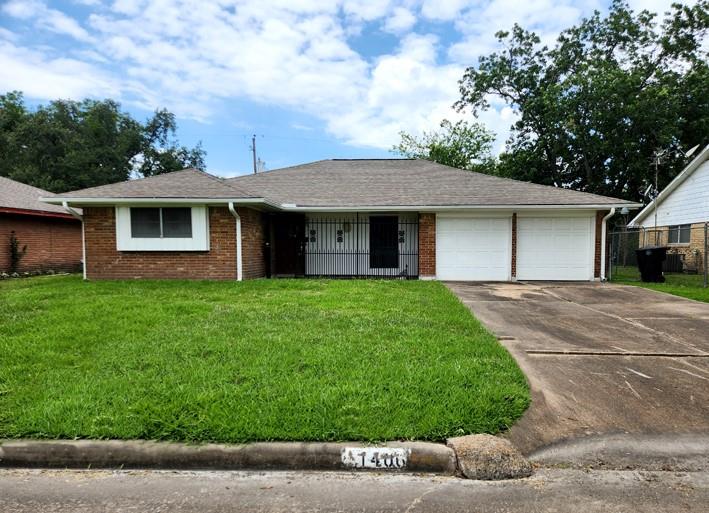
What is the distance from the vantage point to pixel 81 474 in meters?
2.85

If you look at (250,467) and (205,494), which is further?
(250,467)

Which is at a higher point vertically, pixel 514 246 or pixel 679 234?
pixel 679 234

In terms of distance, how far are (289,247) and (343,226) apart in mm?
1990

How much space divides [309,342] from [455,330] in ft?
6.78

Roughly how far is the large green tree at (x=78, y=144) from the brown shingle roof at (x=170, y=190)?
21217 mm

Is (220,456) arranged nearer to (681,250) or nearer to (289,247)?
(289,247)

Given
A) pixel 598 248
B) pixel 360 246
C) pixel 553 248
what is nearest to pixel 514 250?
pixel 553 248

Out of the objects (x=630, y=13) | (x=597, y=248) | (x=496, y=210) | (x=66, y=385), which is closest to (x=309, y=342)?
(x=66, y=385)

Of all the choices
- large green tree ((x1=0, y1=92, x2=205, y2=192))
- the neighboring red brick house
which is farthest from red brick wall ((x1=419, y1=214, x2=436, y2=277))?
large green tree ((x1=0, y1=92, x2=205, y2=192))

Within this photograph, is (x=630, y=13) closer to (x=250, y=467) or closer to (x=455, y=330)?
(x=455, y=330)

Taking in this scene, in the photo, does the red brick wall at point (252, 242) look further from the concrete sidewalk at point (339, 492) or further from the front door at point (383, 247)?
the concrete sidewalk at point (339, 492)

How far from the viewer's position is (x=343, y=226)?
14242 mm

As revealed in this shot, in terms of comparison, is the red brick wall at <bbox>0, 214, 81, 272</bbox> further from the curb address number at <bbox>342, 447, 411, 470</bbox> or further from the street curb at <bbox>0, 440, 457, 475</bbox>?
the curb address number at <bbox>342, 447, 411, 470</bbox>

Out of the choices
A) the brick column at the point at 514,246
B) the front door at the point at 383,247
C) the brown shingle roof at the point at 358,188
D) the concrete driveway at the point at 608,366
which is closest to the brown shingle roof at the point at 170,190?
the brown shingle roof at the point at 358,188
